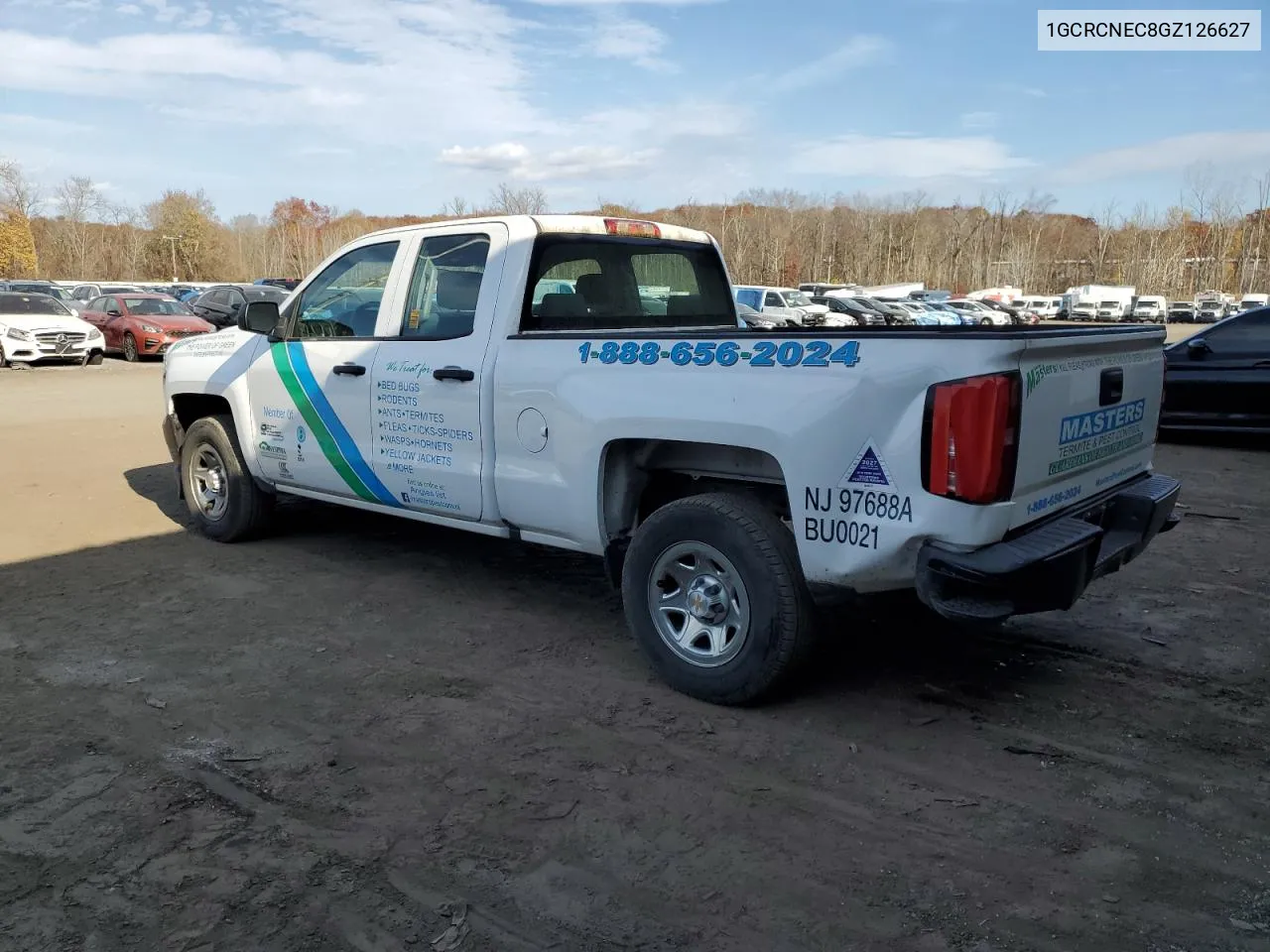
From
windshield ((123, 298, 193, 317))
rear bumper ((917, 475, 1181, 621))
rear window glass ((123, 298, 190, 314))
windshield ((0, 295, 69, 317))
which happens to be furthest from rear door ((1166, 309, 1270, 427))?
rear window glass ((123, 298, 190, 314))

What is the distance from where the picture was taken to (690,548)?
3.94 m

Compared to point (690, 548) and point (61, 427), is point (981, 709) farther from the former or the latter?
point (61, 427)

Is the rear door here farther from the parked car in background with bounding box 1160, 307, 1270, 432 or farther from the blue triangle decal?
the blue triangle decal

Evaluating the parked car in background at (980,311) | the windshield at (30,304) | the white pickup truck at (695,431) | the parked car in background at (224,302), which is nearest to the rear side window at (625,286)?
the white pickup truck at (695,431)

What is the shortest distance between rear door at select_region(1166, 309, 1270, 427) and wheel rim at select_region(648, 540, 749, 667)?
28.1 feet

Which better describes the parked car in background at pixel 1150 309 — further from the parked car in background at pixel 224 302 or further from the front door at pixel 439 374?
the front door at pixel 439 374

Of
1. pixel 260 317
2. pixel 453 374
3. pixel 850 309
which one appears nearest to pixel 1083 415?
pixel 453 374

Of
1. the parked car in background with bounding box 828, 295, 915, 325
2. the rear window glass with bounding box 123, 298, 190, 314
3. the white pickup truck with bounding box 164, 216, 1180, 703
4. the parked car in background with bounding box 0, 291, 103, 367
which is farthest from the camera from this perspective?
the parked car in background with bounding box 828, 295, 915, 325

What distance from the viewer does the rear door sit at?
1033 centimetres

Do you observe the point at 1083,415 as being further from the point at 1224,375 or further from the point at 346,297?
the point at 1224,375

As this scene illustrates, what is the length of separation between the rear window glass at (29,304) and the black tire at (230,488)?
17075 millimetres

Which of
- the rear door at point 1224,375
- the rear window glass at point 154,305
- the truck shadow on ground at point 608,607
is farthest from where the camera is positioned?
the rear window glass at point 154,305

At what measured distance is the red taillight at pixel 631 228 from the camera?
5195 mm

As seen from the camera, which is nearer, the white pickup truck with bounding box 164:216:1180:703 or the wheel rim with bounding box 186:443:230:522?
the white pickup truck with bounding box 164:216:1180:703
